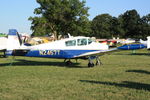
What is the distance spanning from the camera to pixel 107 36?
411 feet

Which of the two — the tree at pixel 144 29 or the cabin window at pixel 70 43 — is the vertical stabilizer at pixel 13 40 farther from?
the tree at pixel 144 29

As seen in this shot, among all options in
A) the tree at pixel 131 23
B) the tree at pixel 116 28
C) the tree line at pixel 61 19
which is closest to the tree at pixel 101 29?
the tree at pixel 116 28

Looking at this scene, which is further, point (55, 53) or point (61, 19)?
point (61, 19)

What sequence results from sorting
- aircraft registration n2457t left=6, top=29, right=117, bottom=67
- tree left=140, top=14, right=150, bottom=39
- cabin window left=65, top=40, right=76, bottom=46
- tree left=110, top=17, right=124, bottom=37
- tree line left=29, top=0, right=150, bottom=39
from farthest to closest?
tree left=110, top=17, right=124, bottom=37
tree left=140, top=14, right=150, bottom=39
tree line left=29, top=0, right=150, bottom=39
cabin window left=65, top=40, right=76, bottom=46
aircraft registration n2457t left=6, top=29, right=117, bottom=67

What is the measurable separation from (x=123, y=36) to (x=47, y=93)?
406 feet

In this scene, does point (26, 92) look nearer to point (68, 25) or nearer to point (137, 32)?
point (68, 25)

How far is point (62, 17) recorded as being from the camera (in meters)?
63.9

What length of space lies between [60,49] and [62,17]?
48.6 meters

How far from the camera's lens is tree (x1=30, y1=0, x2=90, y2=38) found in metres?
64.1

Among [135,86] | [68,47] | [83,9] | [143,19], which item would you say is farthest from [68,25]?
[143,19]

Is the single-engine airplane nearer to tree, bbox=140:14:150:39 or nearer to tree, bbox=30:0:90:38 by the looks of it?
tree, bbox=30:0:90:38

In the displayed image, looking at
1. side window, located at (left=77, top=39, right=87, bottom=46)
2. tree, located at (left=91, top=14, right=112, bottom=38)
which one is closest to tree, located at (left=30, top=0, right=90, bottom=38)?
side window, located at (left=77, top=39, right=87, bottom=46)

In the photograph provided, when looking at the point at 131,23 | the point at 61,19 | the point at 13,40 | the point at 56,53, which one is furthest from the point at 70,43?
the point at 131,23

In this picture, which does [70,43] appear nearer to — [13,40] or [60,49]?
[60,49]
